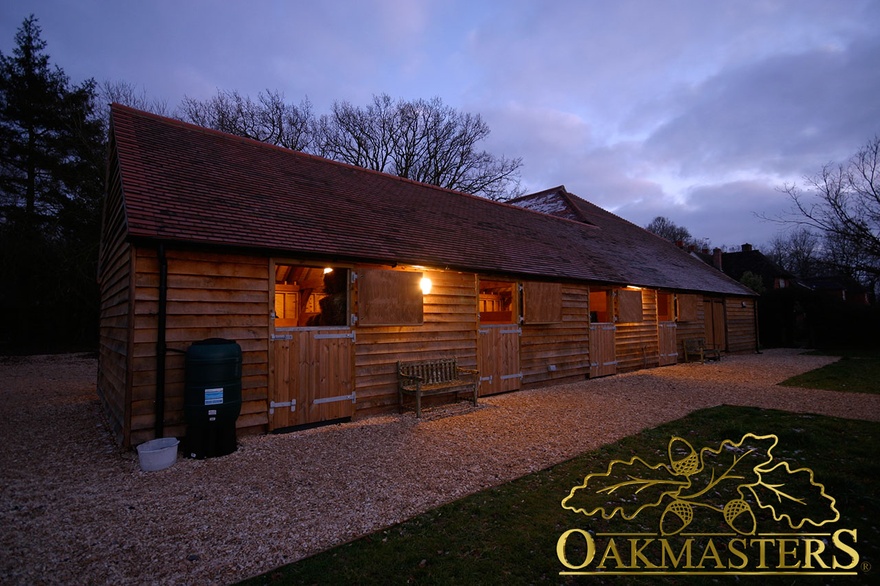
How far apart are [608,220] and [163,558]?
21267 millimetres

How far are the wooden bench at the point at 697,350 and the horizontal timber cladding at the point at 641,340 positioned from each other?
7.56ft

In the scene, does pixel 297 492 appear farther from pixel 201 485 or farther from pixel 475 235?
pixel 475 235

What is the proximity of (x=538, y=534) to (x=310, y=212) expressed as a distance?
697cm

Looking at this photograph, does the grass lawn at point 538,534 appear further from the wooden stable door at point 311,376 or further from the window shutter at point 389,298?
the window shutter at point 389,298

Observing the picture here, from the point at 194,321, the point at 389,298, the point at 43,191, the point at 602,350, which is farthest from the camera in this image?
the point at 43,191

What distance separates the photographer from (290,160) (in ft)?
34.7

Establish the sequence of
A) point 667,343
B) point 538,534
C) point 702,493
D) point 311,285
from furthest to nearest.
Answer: point 667,343, point 311,285, point 702,493, point 538,534

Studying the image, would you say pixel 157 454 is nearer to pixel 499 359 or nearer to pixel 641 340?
pixel 499 359

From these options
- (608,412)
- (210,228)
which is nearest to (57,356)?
(210,228)

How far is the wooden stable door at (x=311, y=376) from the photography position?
270 inches

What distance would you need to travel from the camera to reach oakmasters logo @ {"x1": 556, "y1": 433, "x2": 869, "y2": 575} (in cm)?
286

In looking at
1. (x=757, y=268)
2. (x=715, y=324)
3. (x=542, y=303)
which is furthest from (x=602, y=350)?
(x=757, y=268)

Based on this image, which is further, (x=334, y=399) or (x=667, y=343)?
(x=667, y=343)

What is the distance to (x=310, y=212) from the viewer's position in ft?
27.6
